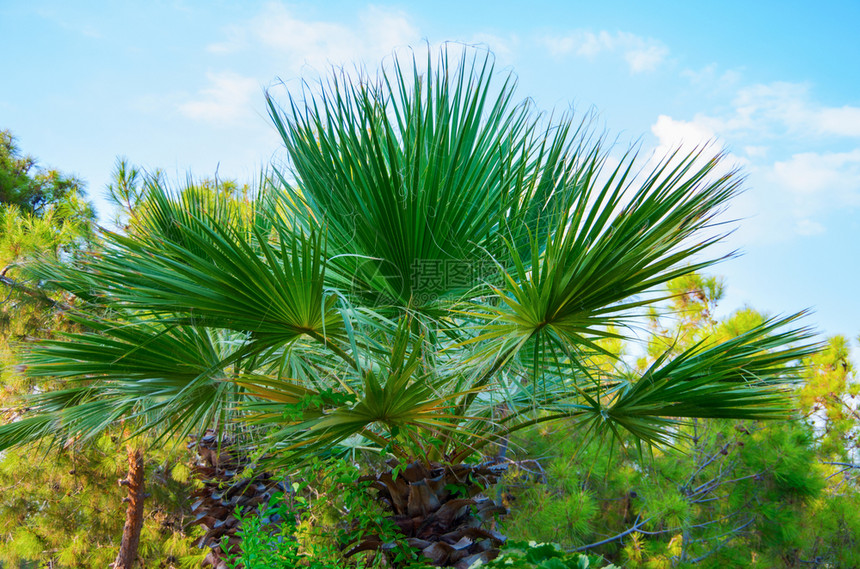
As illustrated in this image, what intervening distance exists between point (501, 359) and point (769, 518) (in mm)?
6065

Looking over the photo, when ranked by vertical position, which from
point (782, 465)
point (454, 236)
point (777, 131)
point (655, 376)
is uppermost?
point (777, 131)

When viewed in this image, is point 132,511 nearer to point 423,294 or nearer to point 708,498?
point 423,294

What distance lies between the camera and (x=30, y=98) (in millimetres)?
8688

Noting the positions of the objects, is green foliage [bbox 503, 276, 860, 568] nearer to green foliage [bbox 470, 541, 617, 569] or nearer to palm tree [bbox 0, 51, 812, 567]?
palm tree [bbox 0, 51, 812, 567]

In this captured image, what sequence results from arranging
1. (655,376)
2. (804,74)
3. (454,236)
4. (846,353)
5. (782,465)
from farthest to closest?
(846,353) → (782,465) → (804,74) → (454,236) → (655,376)

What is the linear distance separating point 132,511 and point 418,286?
17.7 ft

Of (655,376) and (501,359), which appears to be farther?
(655,376)

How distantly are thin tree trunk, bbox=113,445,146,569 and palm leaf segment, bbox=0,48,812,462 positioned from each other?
3.09 meters

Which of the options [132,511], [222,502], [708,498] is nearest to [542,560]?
[222,502]

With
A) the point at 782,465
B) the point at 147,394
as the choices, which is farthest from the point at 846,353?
the point at 147,394

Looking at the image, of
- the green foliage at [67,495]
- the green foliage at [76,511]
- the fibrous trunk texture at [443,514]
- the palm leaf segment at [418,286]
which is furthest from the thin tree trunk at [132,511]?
the fibrous trunk texture at [443,514]

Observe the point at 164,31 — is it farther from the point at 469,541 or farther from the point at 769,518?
the point at 769,518

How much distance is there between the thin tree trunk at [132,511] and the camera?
6.18 metres

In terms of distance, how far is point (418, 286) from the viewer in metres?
2.79
